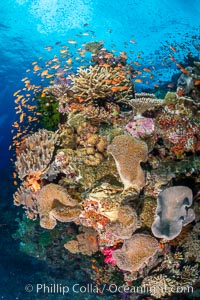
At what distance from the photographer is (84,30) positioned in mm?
22156

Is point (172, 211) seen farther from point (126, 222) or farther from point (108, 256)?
point (108, 256)

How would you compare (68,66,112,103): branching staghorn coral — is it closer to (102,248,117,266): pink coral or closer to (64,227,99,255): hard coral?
(64,227,99,255): hard coral

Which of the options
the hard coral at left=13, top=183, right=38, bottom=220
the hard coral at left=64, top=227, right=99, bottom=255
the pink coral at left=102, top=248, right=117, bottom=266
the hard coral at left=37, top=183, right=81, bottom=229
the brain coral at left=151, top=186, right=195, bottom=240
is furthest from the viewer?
the hard coral at left=13, top=183, right=38, bottom=220

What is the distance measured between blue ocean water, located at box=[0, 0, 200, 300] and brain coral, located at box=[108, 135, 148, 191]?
11.4 meters

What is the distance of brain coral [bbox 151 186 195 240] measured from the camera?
16.6 feet

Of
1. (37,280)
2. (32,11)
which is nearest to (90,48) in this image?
(32,11)

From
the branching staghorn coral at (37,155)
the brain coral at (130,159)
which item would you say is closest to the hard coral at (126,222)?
→ the brain coral at (130,159)

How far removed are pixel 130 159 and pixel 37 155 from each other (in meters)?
2.77

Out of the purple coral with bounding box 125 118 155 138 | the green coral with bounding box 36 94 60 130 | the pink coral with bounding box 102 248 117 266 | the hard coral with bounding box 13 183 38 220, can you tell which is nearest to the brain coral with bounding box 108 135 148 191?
the purple coral with bounding box 125 118 155 138

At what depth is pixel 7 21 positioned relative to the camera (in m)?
18.4

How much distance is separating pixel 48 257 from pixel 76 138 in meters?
4.01

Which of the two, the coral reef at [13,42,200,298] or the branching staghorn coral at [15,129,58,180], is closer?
the coral reef at [13,42,200,298]

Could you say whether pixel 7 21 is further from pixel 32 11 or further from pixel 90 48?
pixel 90 48

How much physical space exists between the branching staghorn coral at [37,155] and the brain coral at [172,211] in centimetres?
330
